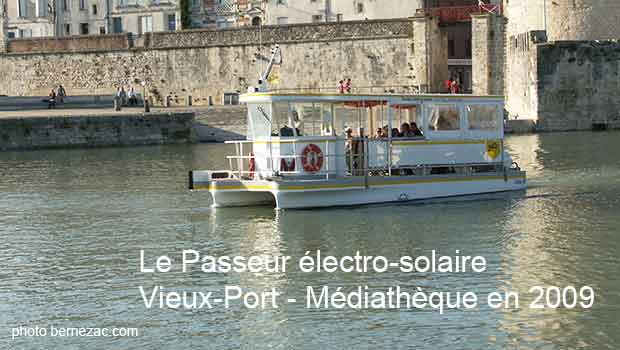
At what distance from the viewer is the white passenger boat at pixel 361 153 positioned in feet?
79.4

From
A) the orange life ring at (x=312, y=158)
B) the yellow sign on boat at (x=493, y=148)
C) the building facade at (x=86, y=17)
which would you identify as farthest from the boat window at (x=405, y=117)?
the building facade at (x=86, y=17)

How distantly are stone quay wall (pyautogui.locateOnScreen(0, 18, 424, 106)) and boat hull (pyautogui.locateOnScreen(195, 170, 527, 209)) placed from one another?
25.8 meters

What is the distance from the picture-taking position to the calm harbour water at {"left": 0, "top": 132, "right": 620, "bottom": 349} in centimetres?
1513

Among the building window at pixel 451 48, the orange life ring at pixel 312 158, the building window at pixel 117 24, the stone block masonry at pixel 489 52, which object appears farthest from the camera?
the building window at pixel 117 24

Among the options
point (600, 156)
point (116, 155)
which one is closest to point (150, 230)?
point (600, 156)

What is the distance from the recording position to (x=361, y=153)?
2478 centimetres

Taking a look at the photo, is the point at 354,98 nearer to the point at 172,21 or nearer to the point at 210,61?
the point at 210,61

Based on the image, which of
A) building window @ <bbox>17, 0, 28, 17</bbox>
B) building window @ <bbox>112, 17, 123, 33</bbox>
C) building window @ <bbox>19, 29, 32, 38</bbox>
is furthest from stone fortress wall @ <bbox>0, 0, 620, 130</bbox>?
building window @ <bbox>17, 0, 28, 17</bbox>

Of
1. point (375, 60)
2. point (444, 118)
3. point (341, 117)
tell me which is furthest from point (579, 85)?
point (341, 117)

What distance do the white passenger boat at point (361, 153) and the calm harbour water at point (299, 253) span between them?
1.21 ft

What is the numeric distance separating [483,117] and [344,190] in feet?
12.6

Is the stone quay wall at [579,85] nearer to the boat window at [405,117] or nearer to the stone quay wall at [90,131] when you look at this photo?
the stone quay wall at [90,131]

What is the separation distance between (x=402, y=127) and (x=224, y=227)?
188 inches

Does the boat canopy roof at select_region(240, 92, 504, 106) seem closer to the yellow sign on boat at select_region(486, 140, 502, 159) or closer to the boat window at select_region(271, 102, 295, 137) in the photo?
the boat window at select_region(271, 102, 295, 137)
